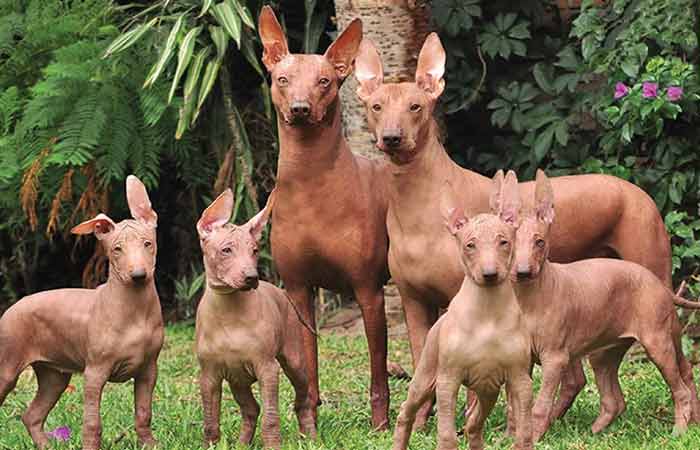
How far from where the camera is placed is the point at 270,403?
20.3 ft

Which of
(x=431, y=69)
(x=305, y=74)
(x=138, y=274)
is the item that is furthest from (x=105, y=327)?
(x=431, y=69)

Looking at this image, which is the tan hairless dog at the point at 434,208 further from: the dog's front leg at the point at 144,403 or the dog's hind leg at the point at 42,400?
the dog's hind leg at the point at 42,400

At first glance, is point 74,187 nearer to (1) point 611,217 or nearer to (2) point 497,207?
(1) point 611,217

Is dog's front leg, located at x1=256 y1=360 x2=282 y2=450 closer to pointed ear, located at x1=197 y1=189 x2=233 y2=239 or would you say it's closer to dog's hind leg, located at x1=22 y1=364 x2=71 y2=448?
pointed ear, located at x1=197 y1=189 x2=233 y2=239

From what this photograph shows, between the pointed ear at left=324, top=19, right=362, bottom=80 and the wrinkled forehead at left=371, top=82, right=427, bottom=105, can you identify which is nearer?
the wrinkled forehead at left=371, top=82, right=427, bottom=105

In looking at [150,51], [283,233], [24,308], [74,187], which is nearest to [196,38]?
[150,51]

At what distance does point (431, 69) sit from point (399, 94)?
36cm

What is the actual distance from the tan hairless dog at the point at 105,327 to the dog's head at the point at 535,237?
1.65 metres

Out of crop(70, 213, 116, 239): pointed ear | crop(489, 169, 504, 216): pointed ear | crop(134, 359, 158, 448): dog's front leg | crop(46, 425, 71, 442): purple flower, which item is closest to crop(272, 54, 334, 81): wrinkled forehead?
crop(70, 213, 116, 239): pointed ear

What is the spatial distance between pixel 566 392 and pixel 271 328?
5.88 ft

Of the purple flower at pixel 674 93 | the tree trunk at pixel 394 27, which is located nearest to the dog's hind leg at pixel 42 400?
the tree trunk at pixel 394 27

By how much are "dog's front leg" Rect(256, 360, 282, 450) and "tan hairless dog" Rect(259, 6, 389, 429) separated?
881 mm

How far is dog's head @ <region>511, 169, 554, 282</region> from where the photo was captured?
6.20 m

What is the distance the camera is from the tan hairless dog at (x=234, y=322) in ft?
19.9
